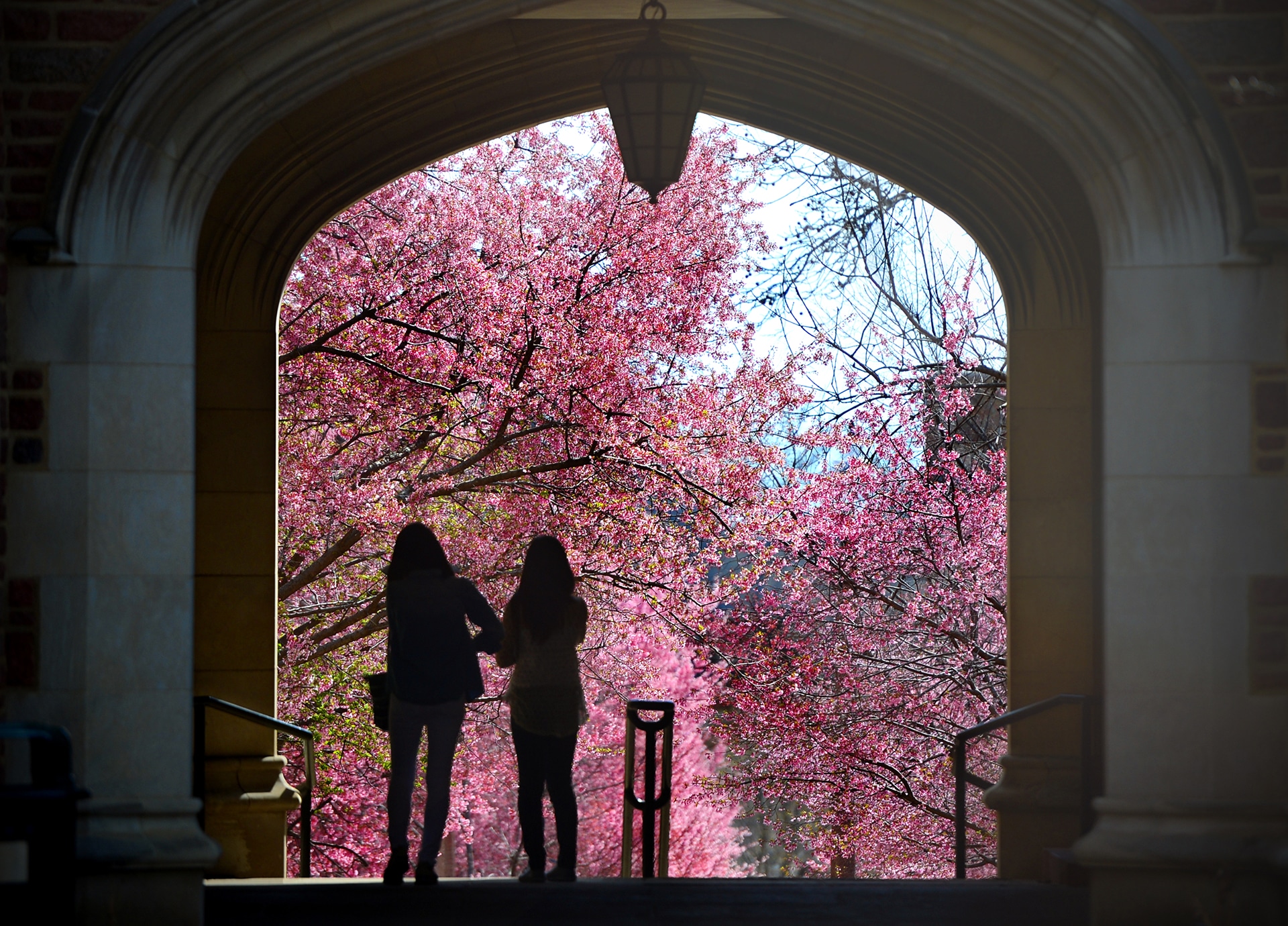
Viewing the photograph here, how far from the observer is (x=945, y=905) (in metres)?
4.55
